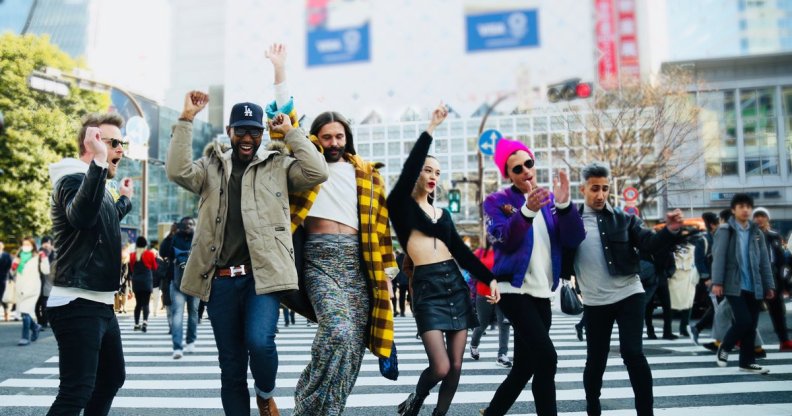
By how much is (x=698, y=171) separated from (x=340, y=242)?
82.4ft

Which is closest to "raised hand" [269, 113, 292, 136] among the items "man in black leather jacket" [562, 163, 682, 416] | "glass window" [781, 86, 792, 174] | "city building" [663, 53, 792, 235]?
"man in black leather jacket" [562, 163, 682, 416]

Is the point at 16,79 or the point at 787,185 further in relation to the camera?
the point at 787,185

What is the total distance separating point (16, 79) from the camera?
1927cm

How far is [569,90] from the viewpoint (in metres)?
12.6

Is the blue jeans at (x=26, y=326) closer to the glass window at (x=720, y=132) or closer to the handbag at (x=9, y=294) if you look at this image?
the handbag at (x=9, y=294)

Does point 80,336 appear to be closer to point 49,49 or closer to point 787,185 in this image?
point 49,49

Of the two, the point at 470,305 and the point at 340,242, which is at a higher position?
the point at 340,242

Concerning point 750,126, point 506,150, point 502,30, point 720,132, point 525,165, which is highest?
point 750,126

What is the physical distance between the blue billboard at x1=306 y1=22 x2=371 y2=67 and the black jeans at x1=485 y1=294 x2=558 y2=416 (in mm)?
5042

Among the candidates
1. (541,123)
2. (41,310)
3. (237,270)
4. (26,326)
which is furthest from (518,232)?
(541,123)

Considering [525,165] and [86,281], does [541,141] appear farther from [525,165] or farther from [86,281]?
[86,281]

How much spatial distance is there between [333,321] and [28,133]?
67.6 ft

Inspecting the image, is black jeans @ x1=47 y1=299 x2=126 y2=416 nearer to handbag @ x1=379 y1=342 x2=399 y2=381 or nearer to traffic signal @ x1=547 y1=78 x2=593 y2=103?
handbag @ x1=379 y1=342 x2=399 y2=381

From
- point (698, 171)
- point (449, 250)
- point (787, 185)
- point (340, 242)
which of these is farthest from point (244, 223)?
point (787, 185)
